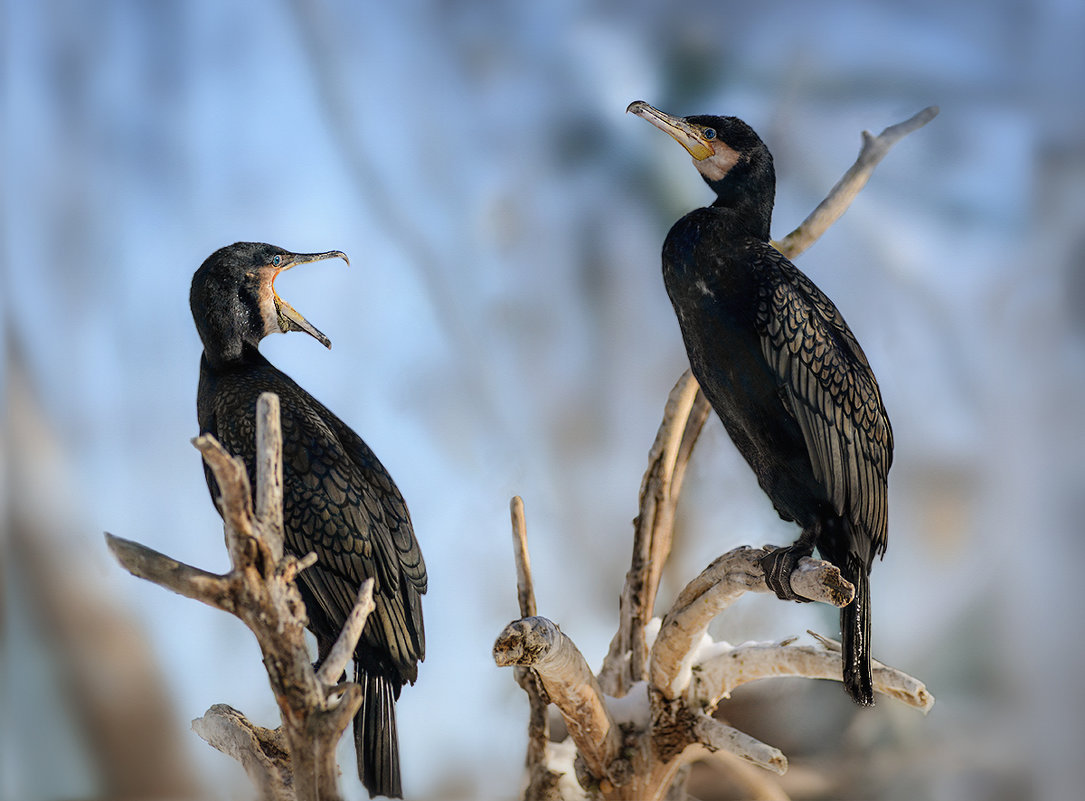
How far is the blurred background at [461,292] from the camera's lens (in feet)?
9.33

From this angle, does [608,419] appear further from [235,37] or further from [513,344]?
[235,37]

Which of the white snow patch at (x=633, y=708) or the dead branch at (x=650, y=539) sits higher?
the dead branch at (x=650, y=539)

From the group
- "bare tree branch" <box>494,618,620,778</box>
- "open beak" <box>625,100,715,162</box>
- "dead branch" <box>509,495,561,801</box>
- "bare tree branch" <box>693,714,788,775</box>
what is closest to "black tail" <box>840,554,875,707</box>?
"bare tree branch" <box>693,714,788,775</box>

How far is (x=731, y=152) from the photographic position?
205cm

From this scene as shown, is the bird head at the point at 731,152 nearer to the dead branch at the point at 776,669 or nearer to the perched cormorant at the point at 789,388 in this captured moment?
the perched cormorant at the point at 789,388

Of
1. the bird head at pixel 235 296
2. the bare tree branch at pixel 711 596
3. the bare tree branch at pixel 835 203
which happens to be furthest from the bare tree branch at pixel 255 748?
the bare tree branch at pixel 835 203

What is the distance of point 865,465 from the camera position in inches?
75.1

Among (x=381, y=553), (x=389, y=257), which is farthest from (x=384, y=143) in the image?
(x=381, y=553)

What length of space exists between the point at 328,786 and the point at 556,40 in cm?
239

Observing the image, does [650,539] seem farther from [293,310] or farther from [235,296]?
[235,296]

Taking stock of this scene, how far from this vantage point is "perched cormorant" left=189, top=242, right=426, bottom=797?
187 centimetres

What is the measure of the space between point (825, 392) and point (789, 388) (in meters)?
0.07

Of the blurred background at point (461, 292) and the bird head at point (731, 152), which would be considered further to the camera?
the blurred background at point (461, 292)

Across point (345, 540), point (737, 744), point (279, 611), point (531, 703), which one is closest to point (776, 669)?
point (737, 744)
